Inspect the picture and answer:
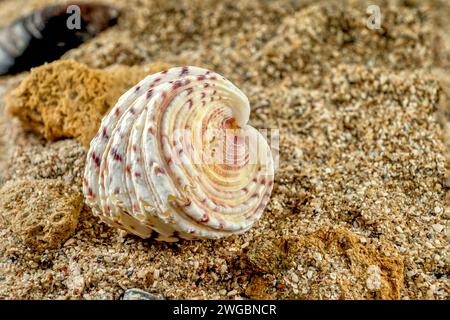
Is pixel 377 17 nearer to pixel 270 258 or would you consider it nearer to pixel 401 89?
pixel 401 89

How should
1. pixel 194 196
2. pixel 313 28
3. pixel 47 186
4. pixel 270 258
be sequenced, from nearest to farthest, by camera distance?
pixel 194 196
pixel 270 258
pixel 47 186
pixel 313 28

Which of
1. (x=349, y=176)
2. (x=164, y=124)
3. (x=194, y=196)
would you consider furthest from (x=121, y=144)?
(x=349, y=176)

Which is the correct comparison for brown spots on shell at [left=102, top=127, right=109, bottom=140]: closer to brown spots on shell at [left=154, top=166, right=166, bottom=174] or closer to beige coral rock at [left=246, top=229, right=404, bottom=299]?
brown spots on shell at [left=154, top=166, right=166, bottom=174]

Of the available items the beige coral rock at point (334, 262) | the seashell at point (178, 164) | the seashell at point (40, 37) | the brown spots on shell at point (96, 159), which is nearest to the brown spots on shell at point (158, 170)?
the seashell at point (178, 164)

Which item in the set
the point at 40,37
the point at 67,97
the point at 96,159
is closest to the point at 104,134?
the point at 96,159

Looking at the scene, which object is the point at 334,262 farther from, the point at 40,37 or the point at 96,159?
the point at 40,37

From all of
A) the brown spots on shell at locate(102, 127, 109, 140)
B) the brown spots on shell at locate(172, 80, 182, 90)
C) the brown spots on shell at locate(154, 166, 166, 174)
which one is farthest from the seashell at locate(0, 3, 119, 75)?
the brown spots on shell at locate(154, 166, 166, 174)

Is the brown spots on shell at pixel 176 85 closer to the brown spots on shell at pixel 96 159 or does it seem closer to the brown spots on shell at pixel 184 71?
the brown spots on shell at pixel 184 71
